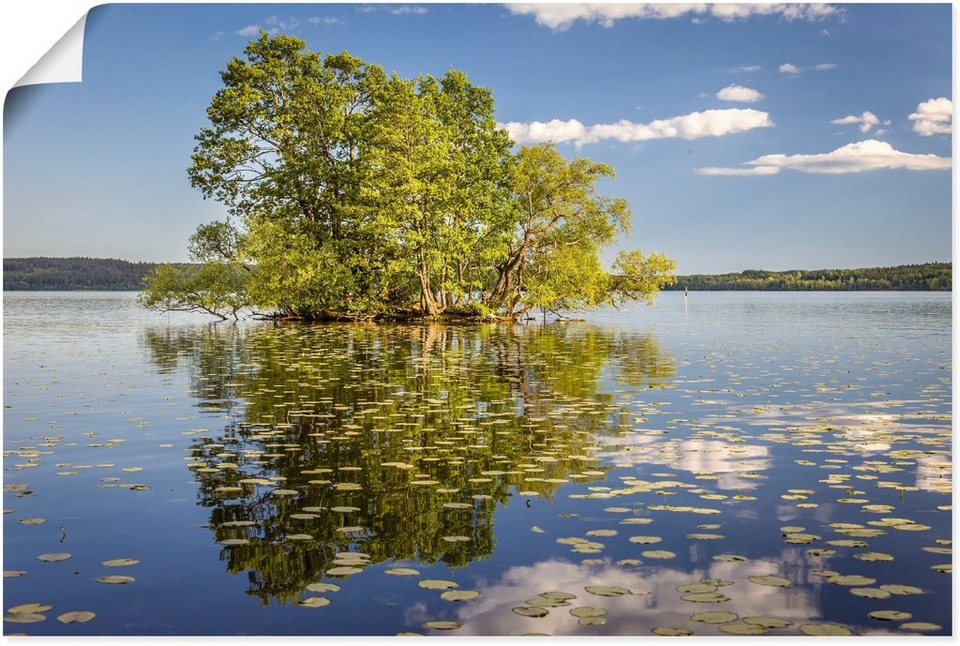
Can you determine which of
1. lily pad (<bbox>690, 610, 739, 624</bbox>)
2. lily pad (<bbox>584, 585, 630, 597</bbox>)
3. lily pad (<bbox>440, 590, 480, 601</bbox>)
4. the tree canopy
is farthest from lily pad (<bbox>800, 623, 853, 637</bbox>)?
the tree canopy

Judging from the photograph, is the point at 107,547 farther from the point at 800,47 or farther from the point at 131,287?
the point at 131,287

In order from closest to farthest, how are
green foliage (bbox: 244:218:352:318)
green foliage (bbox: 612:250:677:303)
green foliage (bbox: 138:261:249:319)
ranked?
green foliage (bbox: 244:218:352:318)
green foliage (bbox: 138:261:249:319)
green foliage (bbox: 612:250:677:303)

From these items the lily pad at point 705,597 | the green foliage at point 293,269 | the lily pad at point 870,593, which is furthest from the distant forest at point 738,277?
the lily pad at point 705,597

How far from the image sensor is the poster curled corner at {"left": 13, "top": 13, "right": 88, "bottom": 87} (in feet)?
21.6

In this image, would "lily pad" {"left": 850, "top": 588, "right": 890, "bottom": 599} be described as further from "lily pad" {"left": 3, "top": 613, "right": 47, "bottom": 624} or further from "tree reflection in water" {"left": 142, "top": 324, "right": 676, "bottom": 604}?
"lily pad" {"left": 3, "top": 613, "right": 47, "bottom": 624}

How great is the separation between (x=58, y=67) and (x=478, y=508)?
5.06 meters

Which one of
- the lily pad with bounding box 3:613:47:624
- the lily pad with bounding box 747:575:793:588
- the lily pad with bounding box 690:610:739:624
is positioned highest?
the lily pad with bounding box 747:575:793:588

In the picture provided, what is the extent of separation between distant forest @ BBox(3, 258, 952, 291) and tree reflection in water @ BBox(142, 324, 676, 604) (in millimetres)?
→ 4156

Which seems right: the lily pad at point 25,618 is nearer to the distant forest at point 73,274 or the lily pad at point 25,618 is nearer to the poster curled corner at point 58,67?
the poster curled corner at point 58,67

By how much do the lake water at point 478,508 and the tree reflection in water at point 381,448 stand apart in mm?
33

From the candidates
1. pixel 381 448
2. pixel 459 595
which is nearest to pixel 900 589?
pixel 459 595

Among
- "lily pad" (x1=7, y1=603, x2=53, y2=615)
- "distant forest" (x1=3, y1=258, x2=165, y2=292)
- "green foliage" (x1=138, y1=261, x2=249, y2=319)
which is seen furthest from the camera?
"green foliage" (x1=138, y1=261, x2=249, y2=319)

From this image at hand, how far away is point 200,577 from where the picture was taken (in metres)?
4.10

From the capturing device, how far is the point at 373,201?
103 feet
